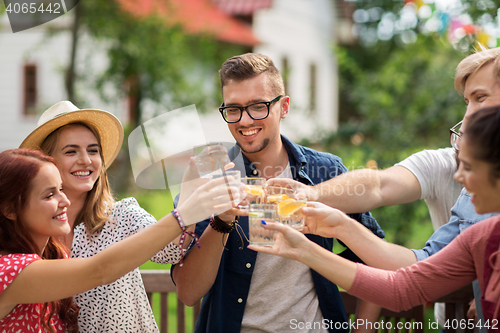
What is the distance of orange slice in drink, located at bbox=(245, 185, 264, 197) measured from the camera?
2080mm

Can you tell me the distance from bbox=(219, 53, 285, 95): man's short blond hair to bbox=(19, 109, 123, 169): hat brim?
0.73 m

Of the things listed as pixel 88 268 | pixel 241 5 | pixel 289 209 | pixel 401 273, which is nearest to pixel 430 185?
pixel 401 273

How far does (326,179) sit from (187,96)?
7.30m

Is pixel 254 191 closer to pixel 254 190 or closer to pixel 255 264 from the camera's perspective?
pixel 254 190

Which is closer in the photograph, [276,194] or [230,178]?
[230,178]

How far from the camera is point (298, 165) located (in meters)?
2.83

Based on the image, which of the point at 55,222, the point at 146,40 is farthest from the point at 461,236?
the point at 146,40

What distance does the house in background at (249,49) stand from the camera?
363 inches

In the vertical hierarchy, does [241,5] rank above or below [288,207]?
above

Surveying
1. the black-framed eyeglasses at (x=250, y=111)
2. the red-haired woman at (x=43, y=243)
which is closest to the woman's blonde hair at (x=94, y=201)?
the red-haired woman at (x=43, y=243)

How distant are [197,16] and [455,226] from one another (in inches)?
395

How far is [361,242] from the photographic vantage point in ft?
7.11

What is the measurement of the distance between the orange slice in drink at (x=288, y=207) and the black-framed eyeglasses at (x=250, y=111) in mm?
774

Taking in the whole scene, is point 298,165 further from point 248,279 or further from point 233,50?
point 233,50
